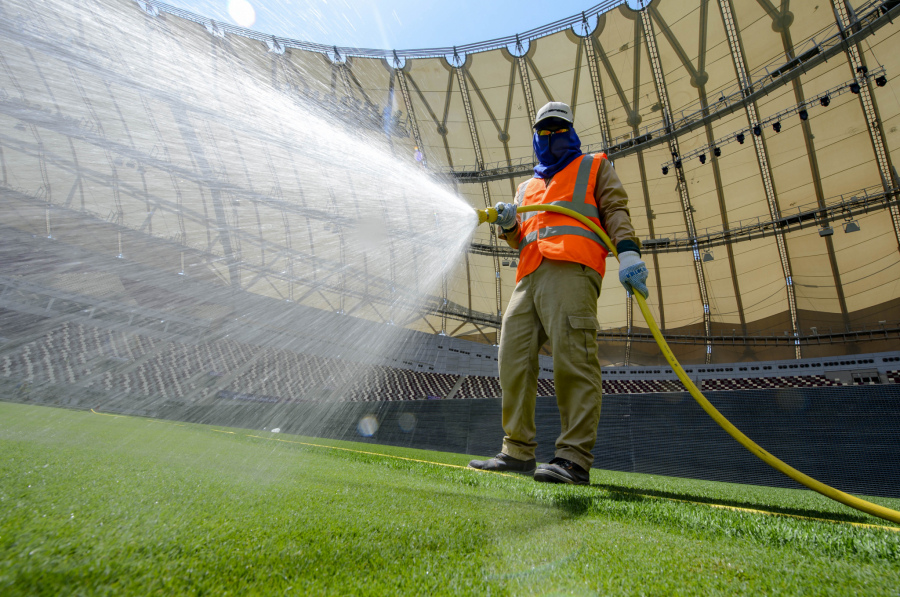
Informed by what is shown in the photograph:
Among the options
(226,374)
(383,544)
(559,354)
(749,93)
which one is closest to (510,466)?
(559,354)

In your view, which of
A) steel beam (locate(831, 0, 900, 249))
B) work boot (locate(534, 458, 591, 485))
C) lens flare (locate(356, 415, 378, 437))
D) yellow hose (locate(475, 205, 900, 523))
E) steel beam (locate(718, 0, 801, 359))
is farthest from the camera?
steel beam (locate(718, 0, 801, 359))

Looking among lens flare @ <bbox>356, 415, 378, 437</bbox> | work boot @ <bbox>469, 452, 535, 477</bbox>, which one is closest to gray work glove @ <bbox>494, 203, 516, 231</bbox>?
work boot @ <bbox>469, 452, 535, 477</bbox>

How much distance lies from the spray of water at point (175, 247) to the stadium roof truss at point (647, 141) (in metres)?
0.19

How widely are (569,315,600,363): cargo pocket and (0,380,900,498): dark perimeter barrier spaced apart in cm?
624

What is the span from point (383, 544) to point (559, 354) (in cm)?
168

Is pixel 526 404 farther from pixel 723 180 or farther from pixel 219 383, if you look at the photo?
pixel 219 383

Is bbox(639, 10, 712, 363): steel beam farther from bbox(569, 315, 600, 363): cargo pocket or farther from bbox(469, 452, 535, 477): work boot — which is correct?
bbox(469, 452, 535, 477): work boot

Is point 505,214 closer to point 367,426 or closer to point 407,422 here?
point 407,422

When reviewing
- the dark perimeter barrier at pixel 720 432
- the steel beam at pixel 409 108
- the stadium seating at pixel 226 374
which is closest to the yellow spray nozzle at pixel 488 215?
the dark perimeter barrier at pixel 720 432

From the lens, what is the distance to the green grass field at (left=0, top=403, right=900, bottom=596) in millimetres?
640

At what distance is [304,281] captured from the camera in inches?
841

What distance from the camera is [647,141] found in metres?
16.0

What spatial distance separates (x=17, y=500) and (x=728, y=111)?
18.1 m

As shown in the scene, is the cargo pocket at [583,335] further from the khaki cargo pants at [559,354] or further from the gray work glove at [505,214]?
the gray work glove at [505,214]
